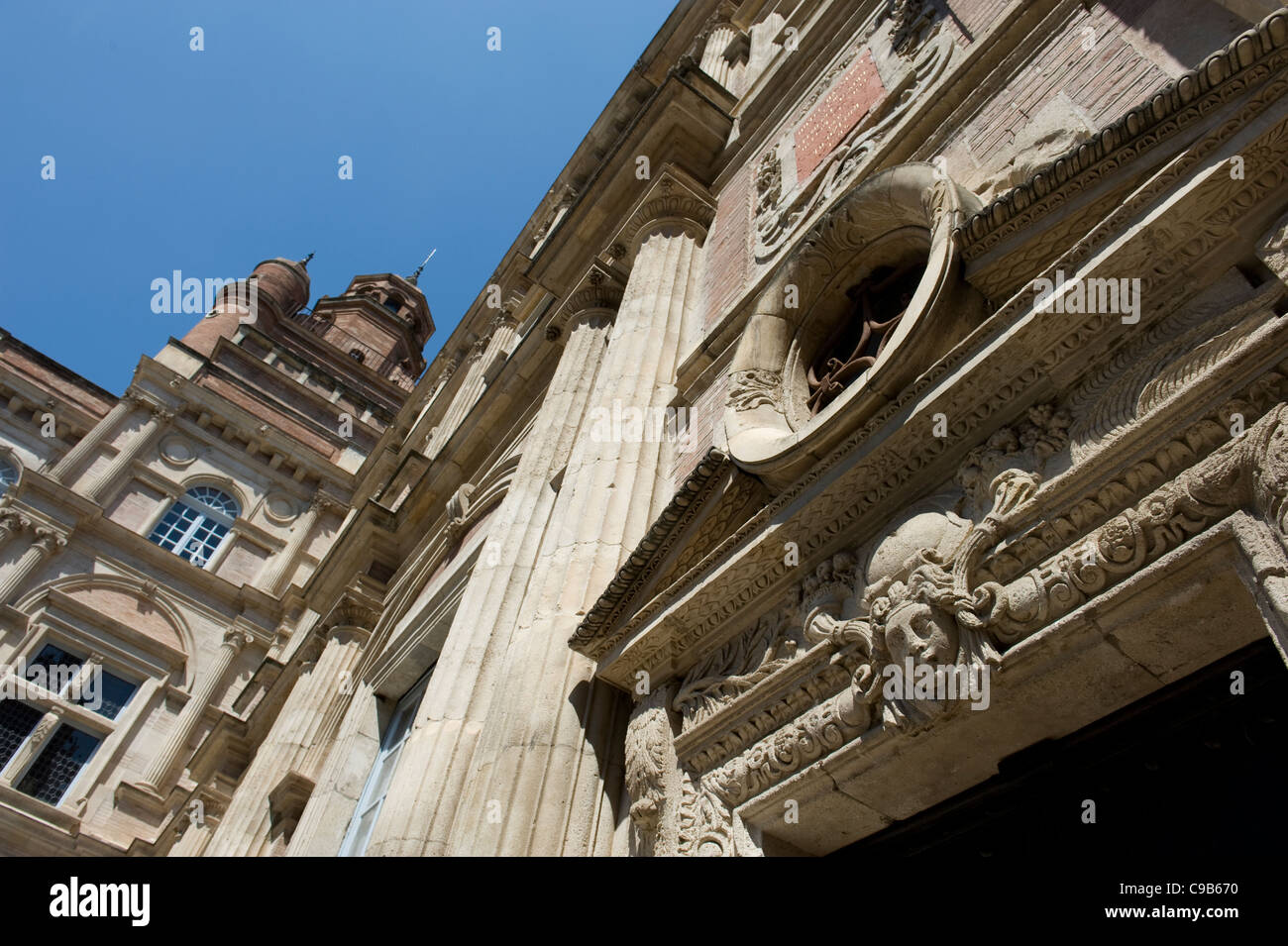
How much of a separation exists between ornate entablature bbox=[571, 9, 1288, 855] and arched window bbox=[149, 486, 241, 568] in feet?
82.2

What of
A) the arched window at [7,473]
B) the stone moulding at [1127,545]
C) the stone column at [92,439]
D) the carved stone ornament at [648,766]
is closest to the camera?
the stone moulding at [1127,545]

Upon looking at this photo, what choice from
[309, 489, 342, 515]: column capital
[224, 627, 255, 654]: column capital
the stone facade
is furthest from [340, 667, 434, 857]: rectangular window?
[309, 489, 342, 515]: column capital

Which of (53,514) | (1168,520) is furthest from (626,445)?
(53,514)

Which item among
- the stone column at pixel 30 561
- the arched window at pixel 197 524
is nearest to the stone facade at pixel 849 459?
the stone column at pixel 30 561

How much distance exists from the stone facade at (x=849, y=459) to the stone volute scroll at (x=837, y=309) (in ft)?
0.07

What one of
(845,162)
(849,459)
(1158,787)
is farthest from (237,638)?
(1158,787)

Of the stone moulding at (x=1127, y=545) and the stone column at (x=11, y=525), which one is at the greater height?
the stone column at (x=11, y=525)

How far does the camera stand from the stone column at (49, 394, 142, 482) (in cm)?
2523

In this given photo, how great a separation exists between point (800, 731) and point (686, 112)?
7.90 meters

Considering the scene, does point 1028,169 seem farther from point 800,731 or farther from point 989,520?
point 800,731

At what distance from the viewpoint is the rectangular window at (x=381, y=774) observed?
7996 millimetres

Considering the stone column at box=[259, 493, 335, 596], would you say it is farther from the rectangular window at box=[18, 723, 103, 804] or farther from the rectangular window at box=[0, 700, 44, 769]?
the rectangular window at box=[0, 700, 44, 769]

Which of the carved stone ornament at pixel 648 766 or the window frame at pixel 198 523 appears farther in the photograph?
the window frame at pixel 198 523

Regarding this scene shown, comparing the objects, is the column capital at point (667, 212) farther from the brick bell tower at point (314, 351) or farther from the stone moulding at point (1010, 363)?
the brick bell tower at point (314, 351)
